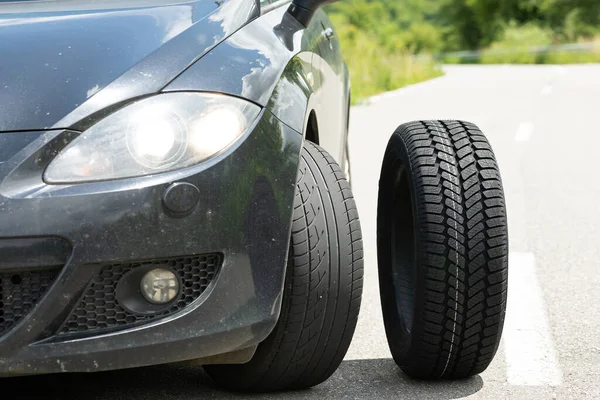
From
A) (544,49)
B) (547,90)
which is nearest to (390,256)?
(547,90)

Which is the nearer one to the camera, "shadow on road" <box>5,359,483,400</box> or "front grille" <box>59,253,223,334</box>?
"front grille" <box>59,253,223,334</box>

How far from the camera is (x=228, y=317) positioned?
2533mm

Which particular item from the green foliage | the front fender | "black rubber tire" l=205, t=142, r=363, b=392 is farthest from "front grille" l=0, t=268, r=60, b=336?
the green foliage

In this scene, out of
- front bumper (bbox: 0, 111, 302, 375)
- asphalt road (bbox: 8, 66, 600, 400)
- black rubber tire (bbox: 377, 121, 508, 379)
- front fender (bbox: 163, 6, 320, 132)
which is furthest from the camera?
asphalt road (bbox: 8, 66, 600, 400)

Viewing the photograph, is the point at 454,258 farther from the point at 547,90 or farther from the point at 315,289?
the point at 547,90

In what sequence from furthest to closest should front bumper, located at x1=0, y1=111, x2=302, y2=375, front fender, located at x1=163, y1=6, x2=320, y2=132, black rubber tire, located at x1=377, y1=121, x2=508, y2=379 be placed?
1. black rubber tire, located at x1=377, y1=121, x2=508, y2=379
2. front fender, located at x1=163, y1=6, x2=320, y2=132
3. front bumper, located at x1=0, y1=111, x2=302, y2=375

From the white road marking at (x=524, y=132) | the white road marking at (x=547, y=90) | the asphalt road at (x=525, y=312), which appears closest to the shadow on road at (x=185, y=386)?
the asphalt road at (x=525, y=312)

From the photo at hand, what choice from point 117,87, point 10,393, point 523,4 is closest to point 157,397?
point 10,393

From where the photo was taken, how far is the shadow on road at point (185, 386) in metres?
3.02

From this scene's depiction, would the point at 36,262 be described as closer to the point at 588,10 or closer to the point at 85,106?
the point at 85,106

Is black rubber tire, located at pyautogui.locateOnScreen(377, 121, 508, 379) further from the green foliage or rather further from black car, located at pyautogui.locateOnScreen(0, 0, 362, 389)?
the green foliage

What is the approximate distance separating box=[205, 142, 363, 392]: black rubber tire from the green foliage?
16127 mm

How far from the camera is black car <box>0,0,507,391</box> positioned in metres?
2.39

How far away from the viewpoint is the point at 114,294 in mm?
2453
